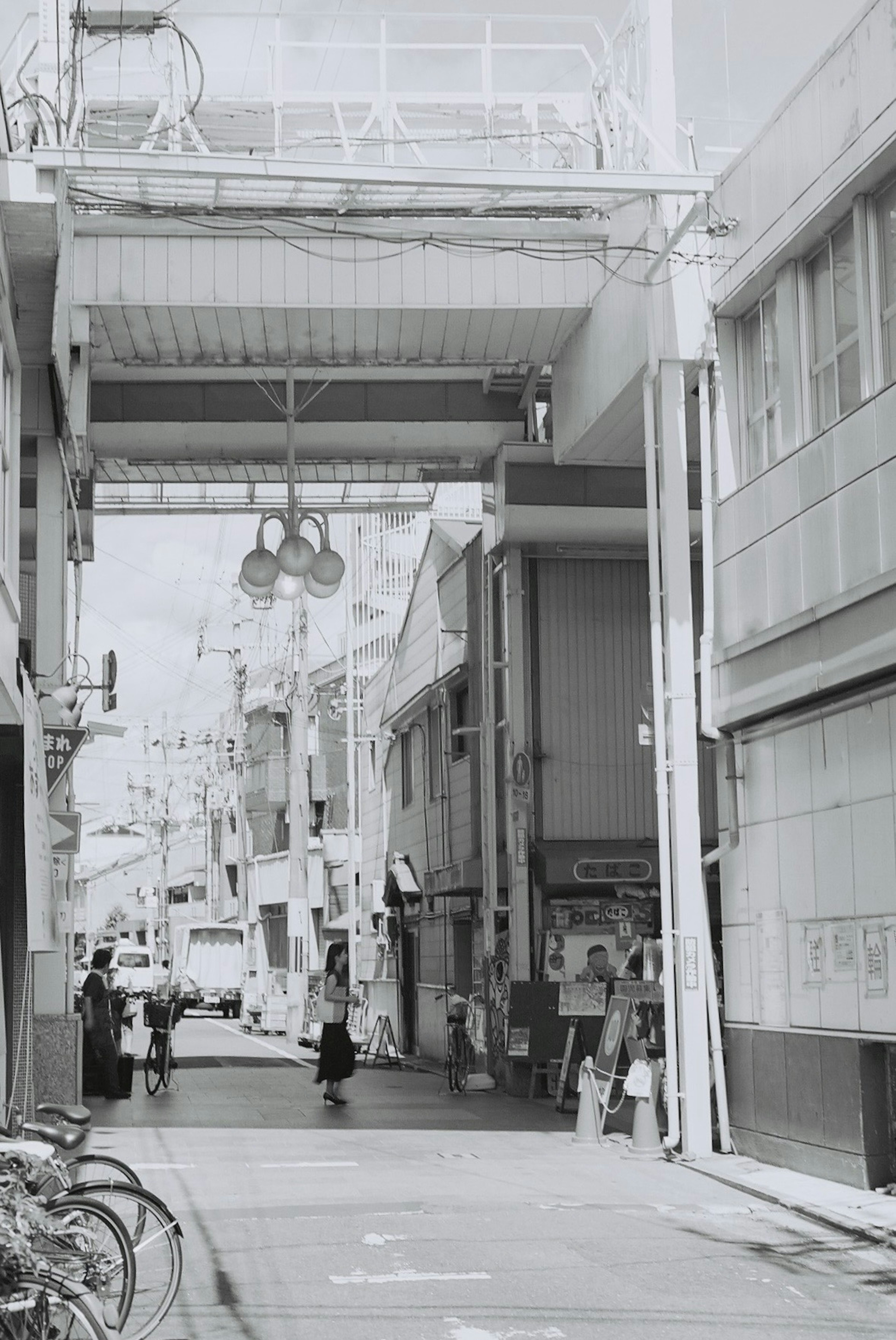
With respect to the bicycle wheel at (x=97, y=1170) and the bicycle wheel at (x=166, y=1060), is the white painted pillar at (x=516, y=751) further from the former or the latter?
the bicycle wheel at (x=97, y=1170)

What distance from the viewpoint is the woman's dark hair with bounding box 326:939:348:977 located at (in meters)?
21.3

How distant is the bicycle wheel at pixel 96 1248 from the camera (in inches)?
270

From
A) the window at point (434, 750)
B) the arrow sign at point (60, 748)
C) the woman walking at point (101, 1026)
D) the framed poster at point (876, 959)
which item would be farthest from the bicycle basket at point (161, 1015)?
the framed poster at point (876, 959)

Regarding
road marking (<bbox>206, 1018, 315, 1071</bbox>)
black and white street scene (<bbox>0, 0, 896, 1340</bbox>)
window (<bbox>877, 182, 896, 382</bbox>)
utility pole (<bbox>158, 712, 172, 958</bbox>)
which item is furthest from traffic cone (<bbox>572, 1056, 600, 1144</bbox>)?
utility pole (<bbox>158, 712, 172, 958</bbox>)

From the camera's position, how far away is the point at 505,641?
23.6 m

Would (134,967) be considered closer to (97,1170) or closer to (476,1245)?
(476,1245)

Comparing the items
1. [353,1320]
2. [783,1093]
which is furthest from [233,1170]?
[353,1320]

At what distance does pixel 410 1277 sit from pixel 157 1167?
539cm

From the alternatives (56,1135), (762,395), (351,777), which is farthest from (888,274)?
(351,777)

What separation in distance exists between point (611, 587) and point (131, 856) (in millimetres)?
115988

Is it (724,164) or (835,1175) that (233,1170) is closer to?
(835,1175)

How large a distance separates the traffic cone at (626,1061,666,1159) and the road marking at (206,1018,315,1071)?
14.0m

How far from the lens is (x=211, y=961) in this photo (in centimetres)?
5731

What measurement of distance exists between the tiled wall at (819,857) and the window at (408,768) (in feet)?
58.6
